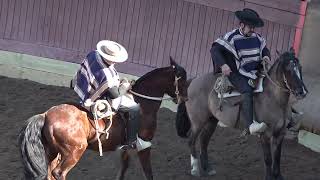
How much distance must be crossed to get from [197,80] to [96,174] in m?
2.22

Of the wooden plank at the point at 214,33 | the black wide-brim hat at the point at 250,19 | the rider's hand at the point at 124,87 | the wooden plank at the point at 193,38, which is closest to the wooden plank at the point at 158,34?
the wooden plank at the point at 193,38

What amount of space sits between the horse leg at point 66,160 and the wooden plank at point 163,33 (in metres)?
5.20

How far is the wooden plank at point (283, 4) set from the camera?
480 inches

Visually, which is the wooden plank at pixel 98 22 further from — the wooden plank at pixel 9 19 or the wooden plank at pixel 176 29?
the wooden plank at pixel 9 19

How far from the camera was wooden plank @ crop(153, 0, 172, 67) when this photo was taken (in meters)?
13.2

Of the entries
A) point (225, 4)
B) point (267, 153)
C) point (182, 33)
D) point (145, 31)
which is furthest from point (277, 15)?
point (267, 153)

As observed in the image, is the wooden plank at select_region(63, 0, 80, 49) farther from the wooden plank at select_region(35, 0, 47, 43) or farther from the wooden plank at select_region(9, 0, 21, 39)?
the wooden plank at select_region(9, 0, 21, 39)

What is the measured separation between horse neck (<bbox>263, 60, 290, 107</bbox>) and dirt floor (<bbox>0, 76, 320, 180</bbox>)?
4.90 feet

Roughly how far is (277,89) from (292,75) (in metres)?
0.45

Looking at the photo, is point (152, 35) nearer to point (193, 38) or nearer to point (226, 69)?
point (193, 38)

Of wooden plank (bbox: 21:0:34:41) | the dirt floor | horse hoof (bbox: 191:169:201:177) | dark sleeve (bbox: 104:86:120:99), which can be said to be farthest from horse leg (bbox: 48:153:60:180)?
wooden plank (bbox: 21:0:34:41)

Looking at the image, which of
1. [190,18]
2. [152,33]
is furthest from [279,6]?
[152,33]

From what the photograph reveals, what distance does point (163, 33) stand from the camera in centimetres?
1328

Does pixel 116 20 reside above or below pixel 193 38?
above
